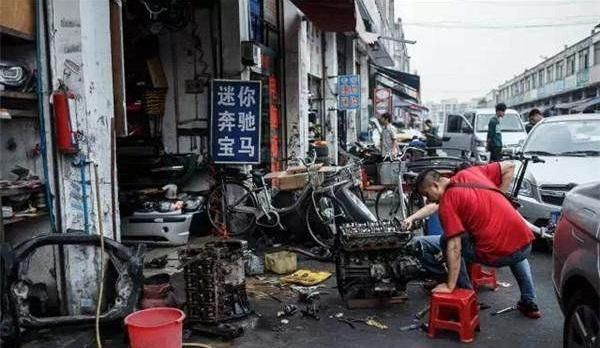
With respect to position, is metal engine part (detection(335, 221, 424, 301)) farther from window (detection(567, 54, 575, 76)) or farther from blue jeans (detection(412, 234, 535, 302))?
Answer: window (detection(567, 54, 575, 76))

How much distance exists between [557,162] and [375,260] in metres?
4.12

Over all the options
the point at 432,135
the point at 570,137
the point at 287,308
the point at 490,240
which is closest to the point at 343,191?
the point at 287,308

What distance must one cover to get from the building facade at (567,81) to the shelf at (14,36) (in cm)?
3312

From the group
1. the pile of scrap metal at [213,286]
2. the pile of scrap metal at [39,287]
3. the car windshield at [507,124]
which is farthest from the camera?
the car windshield at [507,124]

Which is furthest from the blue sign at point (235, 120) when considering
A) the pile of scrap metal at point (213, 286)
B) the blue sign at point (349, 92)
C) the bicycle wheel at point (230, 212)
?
the blue sign at point (349, 92)

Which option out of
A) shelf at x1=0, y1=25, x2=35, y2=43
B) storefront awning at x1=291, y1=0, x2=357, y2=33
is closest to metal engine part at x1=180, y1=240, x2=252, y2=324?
shelf at x1=0, y1=25, x2=35, y2=43

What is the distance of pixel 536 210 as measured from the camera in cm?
732

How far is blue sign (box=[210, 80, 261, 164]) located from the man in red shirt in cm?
382

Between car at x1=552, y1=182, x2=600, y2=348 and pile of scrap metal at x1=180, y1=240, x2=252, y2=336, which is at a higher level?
car at x1=552, y1=182, x2=600, y2=348

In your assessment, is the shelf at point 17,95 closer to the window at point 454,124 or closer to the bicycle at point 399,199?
the bicycle at point 399,199

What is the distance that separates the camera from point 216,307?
191 inches

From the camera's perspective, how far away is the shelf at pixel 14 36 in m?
4.35

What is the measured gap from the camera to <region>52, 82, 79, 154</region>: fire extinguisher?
186 inches

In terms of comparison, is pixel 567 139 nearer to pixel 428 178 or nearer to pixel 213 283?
pixel 428 178
